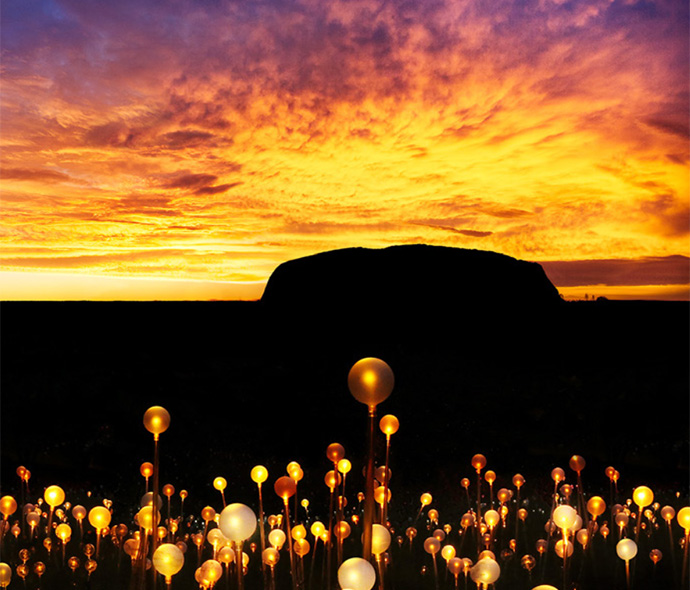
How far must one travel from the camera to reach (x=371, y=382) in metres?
3.12

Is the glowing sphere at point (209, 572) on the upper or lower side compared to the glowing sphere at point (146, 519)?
lower

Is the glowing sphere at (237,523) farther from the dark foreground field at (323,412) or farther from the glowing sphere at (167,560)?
the dark foreground field at (323,412)

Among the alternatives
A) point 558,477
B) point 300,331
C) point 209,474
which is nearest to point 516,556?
point 558,477

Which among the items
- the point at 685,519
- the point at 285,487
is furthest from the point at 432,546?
the point at 685,519

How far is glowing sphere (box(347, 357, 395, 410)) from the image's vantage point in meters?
3.11

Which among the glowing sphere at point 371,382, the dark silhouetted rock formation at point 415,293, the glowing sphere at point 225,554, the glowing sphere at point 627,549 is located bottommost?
the glowing sphere at point 225,554

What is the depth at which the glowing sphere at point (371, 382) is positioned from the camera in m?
3.11

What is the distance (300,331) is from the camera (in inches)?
628

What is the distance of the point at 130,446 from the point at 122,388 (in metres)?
1.40

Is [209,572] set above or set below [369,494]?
below

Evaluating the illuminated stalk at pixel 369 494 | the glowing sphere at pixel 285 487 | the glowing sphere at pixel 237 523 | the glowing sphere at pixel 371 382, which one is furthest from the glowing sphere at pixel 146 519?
the glowing sphere at pixel 371 382

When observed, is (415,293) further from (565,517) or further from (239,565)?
(239,565)

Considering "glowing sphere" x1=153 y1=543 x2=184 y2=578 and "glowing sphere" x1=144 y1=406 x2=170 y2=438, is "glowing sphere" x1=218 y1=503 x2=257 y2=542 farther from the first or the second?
"glowing sphere" x1=144 y1=406 x2=170 y2=438

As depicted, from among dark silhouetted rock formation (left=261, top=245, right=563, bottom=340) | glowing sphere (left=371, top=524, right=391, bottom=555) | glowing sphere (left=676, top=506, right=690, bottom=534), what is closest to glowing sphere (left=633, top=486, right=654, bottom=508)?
glowing sphere (left=676, top=506, right=690, bottom=534)
